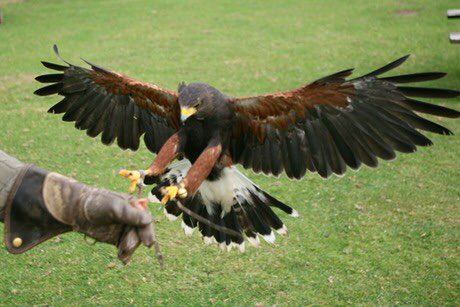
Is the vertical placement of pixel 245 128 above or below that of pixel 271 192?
above

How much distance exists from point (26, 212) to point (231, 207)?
213 centimetres

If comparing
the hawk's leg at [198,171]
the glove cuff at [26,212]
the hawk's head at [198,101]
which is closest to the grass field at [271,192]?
the hawk's leg at [198,171]

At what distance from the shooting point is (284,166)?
443 cm

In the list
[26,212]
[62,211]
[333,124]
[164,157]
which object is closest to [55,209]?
[62,211]

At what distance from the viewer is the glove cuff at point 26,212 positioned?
2822 mm

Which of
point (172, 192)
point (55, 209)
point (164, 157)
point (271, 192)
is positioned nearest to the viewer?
point (55, 209)

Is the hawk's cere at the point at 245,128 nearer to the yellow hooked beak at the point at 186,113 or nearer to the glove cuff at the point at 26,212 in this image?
the yellow hooked beak at the point at 186,113

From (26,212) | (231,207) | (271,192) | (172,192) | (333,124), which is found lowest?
(271,192)

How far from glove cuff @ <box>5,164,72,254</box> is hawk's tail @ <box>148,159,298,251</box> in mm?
1771

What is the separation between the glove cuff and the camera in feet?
9.26

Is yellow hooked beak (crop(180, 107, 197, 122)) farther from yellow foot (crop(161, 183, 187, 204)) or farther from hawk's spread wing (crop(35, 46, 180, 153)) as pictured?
hawk's spread wing (crop(35, 46, 180, 153))

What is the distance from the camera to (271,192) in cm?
656

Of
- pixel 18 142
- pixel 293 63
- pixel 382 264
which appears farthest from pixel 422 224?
pixel 293 63

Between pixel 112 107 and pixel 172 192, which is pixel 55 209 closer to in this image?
pixel 172 192
